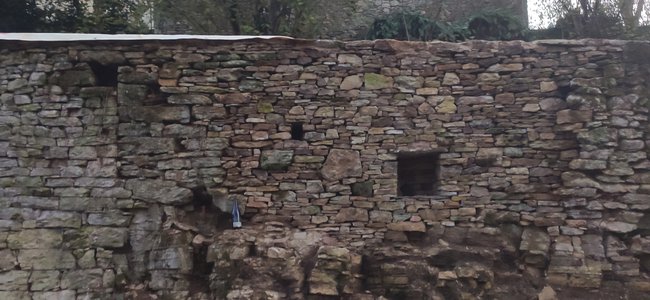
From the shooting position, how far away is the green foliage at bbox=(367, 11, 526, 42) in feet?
27.2

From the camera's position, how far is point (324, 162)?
17.2 feet

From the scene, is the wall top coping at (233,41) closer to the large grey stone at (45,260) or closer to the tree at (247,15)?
the large grey stone at (45,260)

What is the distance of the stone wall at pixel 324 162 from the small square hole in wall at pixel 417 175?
5.4 inches

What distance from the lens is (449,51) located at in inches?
213

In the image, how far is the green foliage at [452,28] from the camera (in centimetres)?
830

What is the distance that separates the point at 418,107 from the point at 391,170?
0.64 meters

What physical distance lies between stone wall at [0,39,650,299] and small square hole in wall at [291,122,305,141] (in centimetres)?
1

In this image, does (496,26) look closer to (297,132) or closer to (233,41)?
(297,132)

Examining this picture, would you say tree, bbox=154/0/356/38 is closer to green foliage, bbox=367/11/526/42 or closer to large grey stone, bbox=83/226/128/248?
green foliage, bbox=367/11/526/42

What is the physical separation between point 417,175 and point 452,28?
3556 millimetres

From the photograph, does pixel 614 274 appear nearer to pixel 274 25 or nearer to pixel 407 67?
pixel 407 67

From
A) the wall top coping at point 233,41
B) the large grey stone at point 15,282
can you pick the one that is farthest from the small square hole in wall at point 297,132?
the large grey stone at point 15,282

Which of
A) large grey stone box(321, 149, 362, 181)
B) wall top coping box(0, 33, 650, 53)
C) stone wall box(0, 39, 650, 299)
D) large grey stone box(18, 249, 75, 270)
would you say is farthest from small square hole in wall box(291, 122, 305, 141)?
large grey stone box(18, 249, 75, 270)

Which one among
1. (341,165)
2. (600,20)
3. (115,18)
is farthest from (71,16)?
(600,20)
